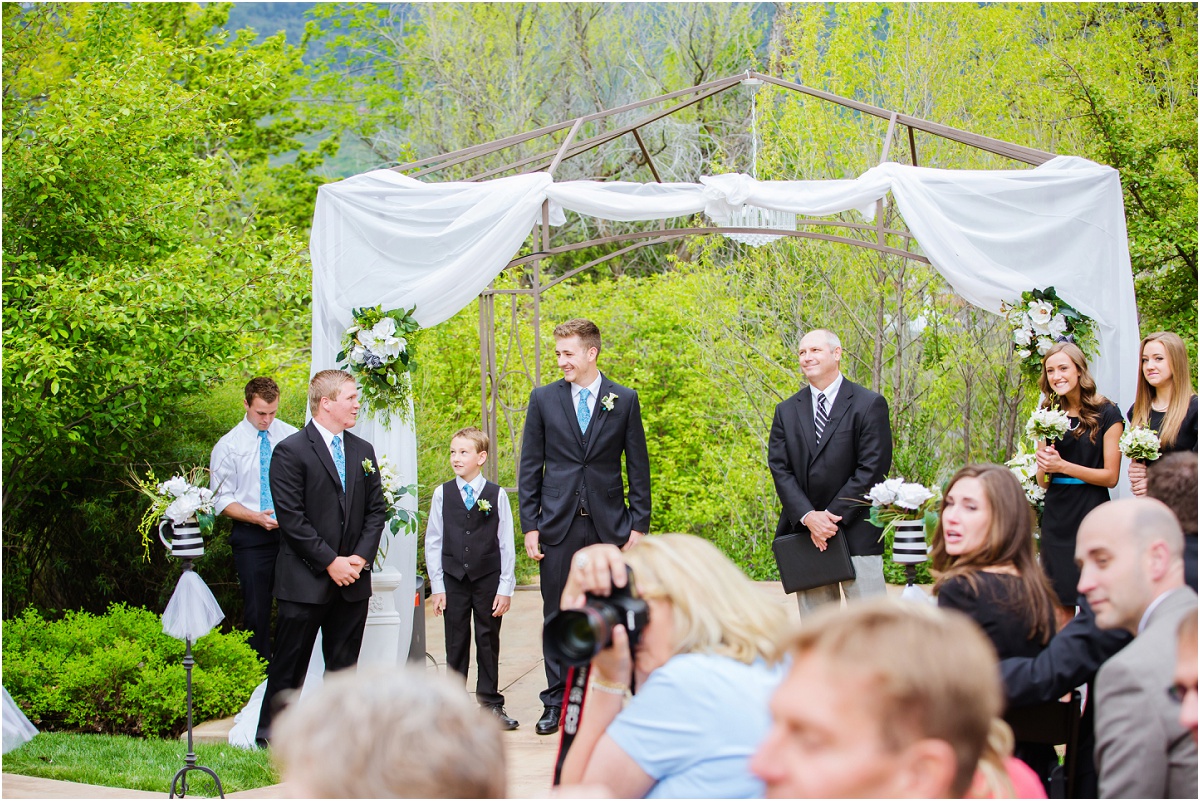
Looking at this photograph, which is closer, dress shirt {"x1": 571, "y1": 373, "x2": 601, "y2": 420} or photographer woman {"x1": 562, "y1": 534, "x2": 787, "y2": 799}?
photographer woman {"x1": 562, "y1": 534, "x2": 787, "y2": 799}

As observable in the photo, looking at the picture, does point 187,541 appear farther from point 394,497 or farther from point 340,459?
point 394,497

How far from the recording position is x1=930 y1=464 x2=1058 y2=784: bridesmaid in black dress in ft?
9.14

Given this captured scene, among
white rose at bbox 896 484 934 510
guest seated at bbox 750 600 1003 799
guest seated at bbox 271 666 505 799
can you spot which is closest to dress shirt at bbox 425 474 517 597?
white rose at bbox 896 484 934 510

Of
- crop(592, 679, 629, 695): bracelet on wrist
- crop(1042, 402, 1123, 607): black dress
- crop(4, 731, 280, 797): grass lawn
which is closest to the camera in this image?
crop(592, 679, 629, 695): bracelet on wrist

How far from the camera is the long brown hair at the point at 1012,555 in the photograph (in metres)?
2.81

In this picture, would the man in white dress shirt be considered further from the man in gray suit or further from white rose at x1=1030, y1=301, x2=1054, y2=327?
the man in gray suit

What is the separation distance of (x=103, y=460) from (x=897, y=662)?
6.68m

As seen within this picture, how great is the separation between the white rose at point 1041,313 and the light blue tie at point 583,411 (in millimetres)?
2212

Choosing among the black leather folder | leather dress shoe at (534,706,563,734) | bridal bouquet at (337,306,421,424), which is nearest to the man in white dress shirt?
bridal bouquet at (337,306,421,424)

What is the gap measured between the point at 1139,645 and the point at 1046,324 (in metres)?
3.55

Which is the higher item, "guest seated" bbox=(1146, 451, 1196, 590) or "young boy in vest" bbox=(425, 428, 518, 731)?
"guest seated" bbox=(1146, 451, 1196, 590)

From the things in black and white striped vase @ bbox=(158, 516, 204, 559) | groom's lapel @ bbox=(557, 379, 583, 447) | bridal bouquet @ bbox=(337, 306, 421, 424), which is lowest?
black and white striped vase @ bbox=(158, 516, 204, 559)

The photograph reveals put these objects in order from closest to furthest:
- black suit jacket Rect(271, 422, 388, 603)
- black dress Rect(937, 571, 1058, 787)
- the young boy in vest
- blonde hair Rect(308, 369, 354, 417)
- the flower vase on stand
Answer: black dress Rect(937, 571, 1058, 787), black suit jacket Rect(271, 422, 388, 603), blonde hair Rect(308, 369, 354, 417), the young boy in vest, the flower vase on stand

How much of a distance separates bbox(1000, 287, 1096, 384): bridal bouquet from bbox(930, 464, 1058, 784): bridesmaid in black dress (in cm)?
273
